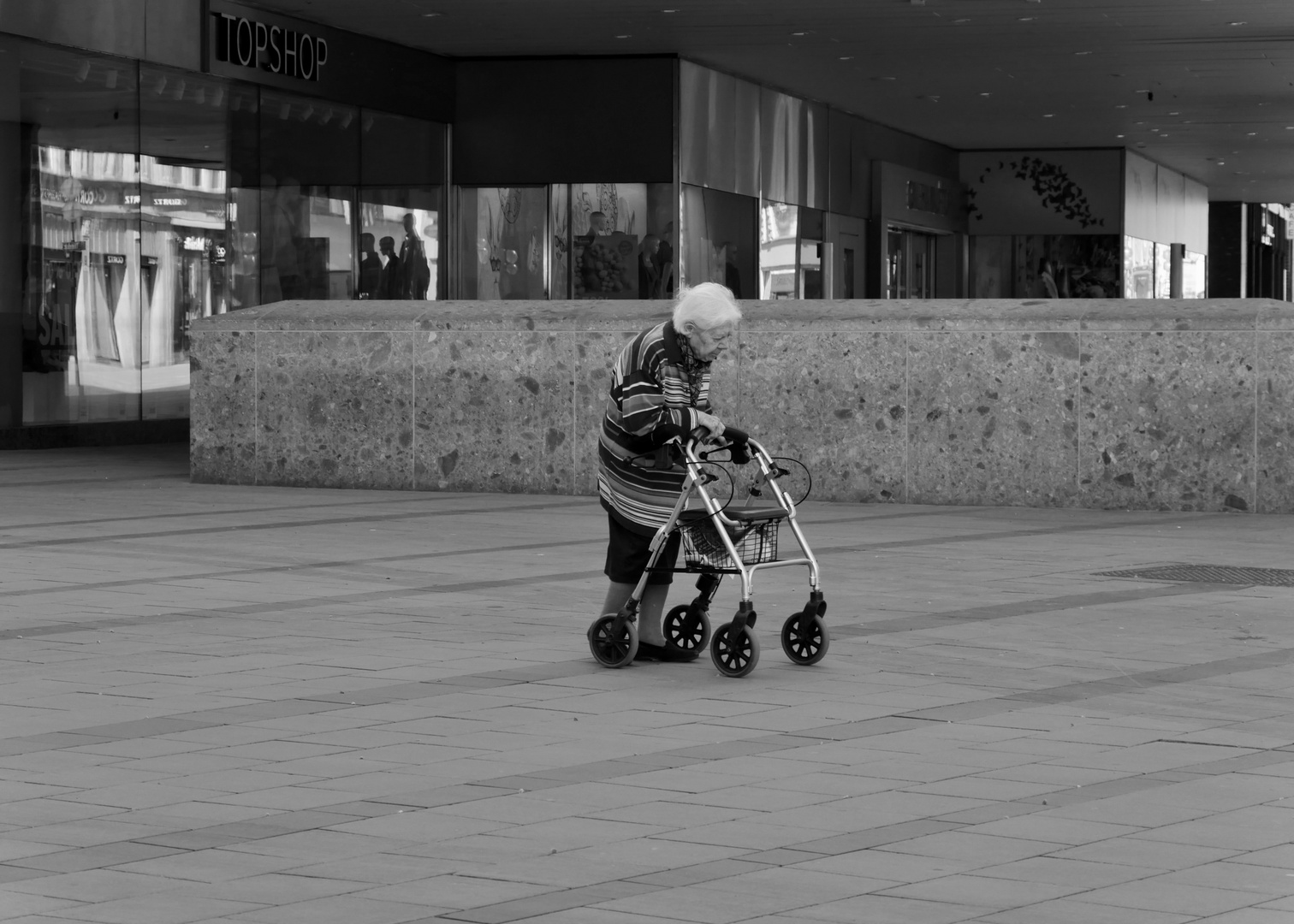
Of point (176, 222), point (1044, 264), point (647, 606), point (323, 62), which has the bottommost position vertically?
point (647, 606)

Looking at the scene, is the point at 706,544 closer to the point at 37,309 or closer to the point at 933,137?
the point at 37,309

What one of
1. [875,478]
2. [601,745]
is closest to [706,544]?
[601,745]

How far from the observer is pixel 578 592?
32.4 ft

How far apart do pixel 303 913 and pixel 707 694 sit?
300 cm

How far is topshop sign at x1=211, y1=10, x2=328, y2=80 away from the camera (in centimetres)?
2309

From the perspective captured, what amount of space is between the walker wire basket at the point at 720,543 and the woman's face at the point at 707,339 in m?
0.63

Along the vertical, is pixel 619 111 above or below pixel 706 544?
above

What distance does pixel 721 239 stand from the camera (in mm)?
28594

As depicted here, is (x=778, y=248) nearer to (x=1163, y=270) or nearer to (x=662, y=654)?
(x=1163, y=270)

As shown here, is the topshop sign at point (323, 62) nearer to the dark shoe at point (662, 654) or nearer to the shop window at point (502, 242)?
the shop window at point (502, 242)

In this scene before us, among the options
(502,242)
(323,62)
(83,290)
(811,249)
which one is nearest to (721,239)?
(502,242)

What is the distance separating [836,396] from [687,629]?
6826mm

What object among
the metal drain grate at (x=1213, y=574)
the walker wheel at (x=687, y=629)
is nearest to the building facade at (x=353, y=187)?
the metal drain grate at (x=1213, y=574)

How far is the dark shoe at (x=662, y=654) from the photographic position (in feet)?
26.0
